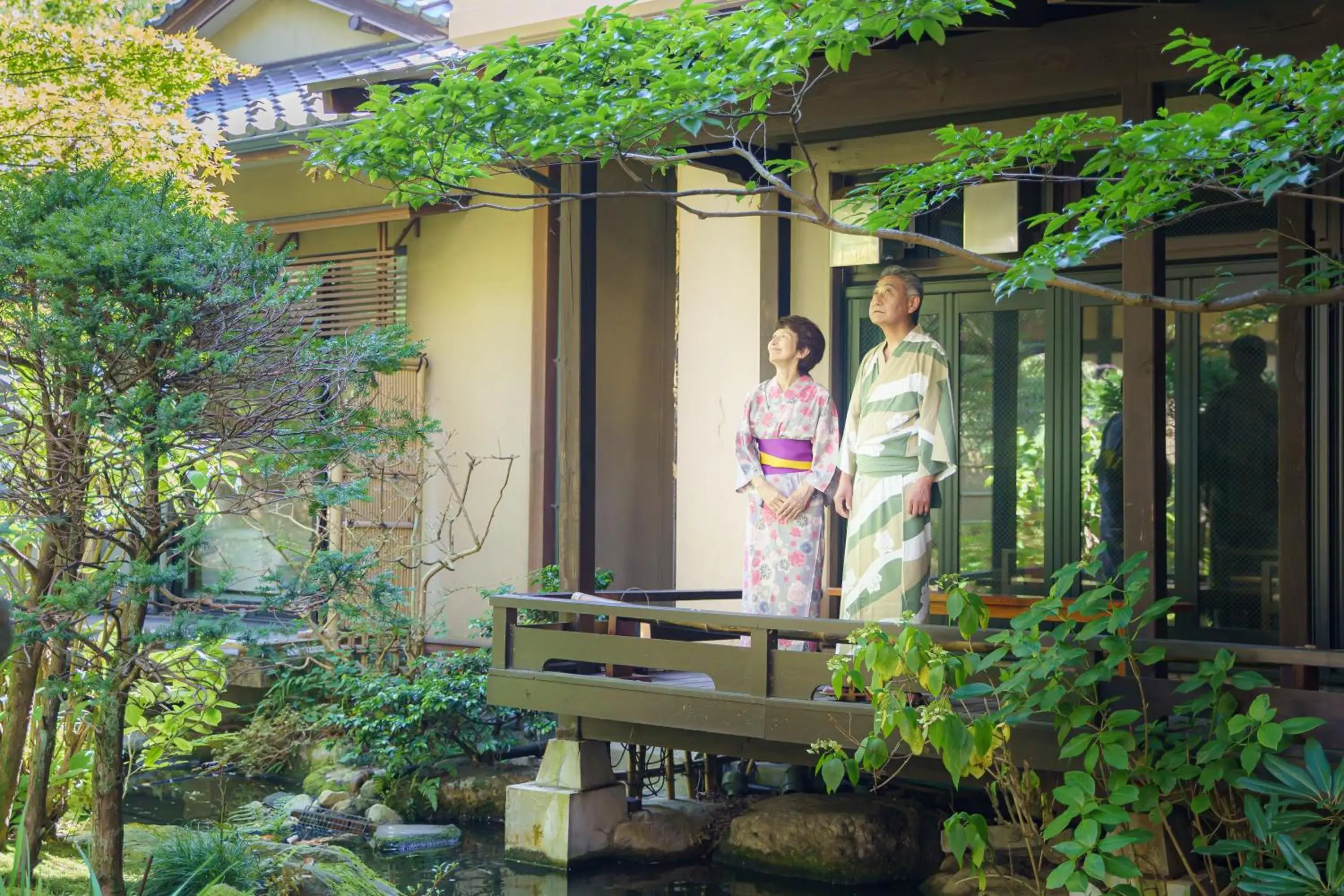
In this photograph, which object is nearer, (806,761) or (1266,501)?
(806,761)

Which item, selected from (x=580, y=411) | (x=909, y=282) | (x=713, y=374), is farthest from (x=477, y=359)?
(x=909, y=282)

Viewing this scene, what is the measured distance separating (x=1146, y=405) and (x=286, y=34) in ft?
36.2

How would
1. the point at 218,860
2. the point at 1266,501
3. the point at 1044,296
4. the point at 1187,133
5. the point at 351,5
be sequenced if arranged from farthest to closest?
the point at 351,5 < the point at 1044,296 < the point at 1266,501 < the point at 218,860 < the point at 1187,133

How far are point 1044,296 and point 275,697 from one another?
6075 mm

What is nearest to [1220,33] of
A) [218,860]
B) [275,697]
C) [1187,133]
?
[1187,133]

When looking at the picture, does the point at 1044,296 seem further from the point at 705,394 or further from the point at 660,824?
the point at 660,824

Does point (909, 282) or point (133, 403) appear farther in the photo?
point (909, 282)

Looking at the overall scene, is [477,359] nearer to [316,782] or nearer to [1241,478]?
[316,782]

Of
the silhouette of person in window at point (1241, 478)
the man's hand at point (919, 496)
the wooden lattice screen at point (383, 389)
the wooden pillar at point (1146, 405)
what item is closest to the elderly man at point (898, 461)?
the man's hand at point (919, 496)

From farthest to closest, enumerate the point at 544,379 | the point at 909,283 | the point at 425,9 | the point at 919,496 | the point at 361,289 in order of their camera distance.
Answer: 1. the point at 425,9
2. the point at 361,289
3. the point at 544,379
4. the point at 909,283
5. the point at 919,496

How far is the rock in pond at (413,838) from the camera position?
7723 mm

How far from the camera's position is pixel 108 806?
5.46 metres

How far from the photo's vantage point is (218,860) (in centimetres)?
602

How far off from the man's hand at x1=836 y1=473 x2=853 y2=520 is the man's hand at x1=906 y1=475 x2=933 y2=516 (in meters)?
0.45
